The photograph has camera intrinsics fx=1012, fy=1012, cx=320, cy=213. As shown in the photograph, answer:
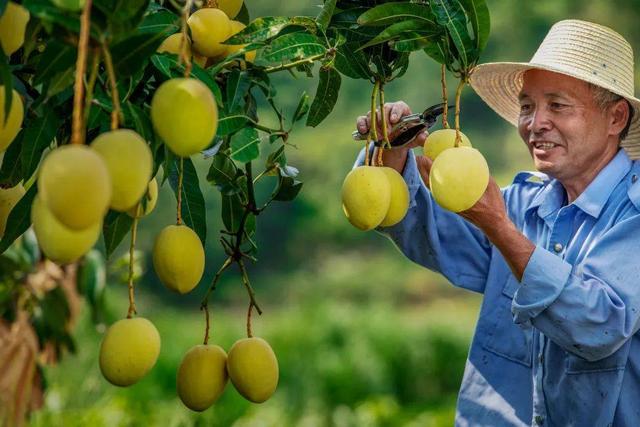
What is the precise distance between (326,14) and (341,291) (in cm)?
640

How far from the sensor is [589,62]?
1777 millimetres

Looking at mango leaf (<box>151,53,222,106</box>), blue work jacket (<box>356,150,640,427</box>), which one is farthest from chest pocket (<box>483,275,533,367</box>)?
mango leaf (<box>151,53,222,106</box>)

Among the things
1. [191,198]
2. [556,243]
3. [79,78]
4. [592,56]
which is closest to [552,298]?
[556,243]

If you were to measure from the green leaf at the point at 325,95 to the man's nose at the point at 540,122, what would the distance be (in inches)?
20.8

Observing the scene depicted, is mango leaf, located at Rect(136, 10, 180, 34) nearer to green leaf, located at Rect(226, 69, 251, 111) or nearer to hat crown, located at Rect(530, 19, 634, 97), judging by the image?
green leaf, located at Rect(226, 69, 251, 111)

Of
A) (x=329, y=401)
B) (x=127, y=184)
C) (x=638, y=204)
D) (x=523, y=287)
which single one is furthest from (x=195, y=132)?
(x=329, y=401)

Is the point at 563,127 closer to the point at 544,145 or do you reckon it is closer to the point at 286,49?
the point at 544,145

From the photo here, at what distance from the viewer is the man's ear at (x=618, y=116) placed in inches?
71.7

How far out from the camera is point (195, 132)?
814 millimetres

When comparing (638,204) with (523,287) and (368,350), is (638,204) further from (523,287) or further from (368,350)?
(368,350)

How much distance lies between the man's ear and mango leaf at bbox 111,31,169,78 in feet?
3.88

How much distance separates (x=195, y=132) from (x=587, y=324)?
906 mm

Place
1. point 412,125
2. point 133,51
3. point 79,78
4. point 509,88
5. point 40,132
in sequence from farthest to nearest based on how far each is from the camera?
point 509,88 < point 412,125 < point 40,132 < point 133,51 < point 79,78

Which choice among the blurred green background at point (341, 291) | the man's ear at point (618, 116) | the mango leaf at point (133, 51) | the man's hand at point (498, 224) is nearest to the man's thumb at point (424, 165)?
the man's hand at point (498, 224)
